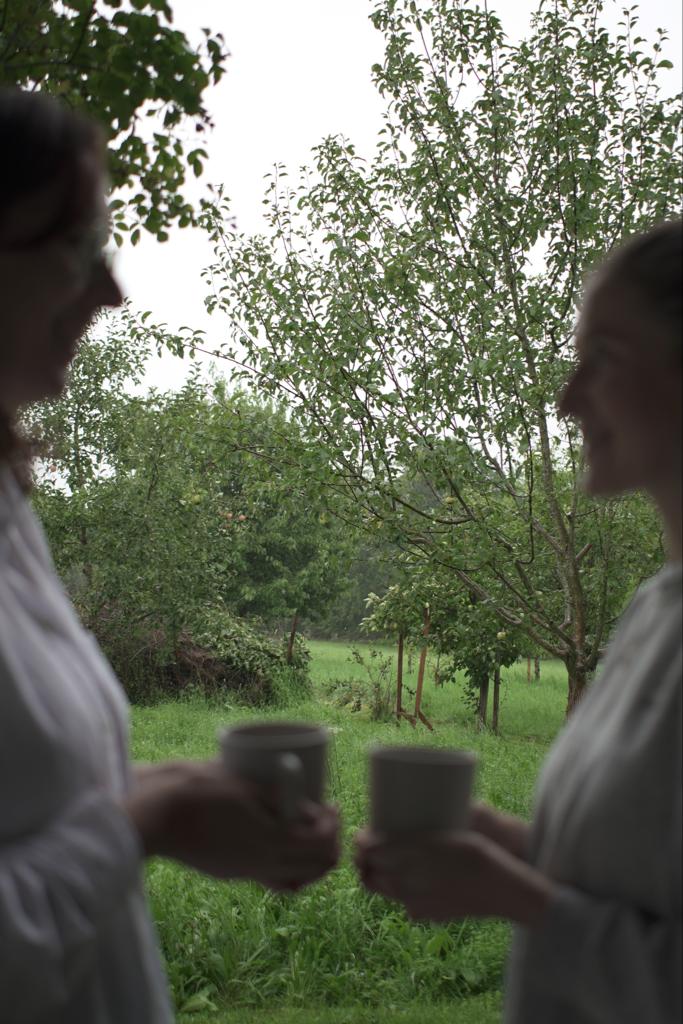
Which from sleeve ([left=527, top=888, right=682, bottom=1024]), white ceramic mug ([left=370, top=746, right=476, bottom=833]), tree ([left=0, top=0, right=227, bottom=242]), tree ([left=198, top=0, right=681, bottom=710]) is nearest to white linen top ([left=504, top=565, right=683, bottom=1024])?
sleeve ([left=527, top=888, right=682, bottom=1024])

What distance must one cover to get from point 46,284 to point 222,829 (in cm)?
70

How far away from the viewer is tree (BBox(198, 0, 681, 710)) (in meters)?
4.57

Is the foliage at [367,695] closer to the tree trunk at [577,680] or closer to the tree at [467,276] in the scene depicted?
Answer: the tree trunk at [577,680]

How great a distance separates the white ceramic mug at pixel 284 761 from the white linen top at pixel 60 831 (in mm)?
151

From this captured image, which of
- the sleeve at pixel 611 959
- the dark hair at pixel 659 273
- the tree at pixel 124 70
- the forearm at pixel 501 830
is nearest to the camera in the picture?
the sleeve at pixel 611 959

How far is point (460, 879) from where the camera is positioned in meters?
1.09

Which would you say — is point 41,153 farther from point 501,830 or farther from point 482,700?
point 482,700

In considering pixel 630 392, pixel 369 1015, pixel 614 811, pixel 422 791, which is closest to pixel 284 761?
pixel 422 791

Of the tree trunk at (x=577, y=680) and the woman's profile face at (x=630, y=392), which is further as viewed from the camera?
the tree trunk at (x=577, y=680)

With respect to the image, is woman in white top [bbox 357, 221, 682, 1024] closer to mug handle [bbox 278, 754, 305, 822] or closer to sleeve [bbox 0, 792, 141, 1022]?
mug handle [bbox 278, 754, 305, 822]

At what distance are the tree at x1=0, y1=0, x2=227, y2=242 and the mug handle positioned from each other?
189 cm

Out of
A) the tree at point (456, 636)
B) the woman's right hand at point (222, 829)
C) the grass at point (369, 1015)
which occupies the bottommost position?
the grass at point (369, 1015)

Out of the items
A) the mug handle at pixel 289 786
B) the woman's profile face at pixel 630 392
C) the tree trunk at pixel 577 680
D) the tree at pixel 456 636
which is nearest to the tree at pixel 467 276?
the tree trunk at pixel 577 680

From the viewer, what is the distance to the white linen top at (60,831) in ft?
3.02
